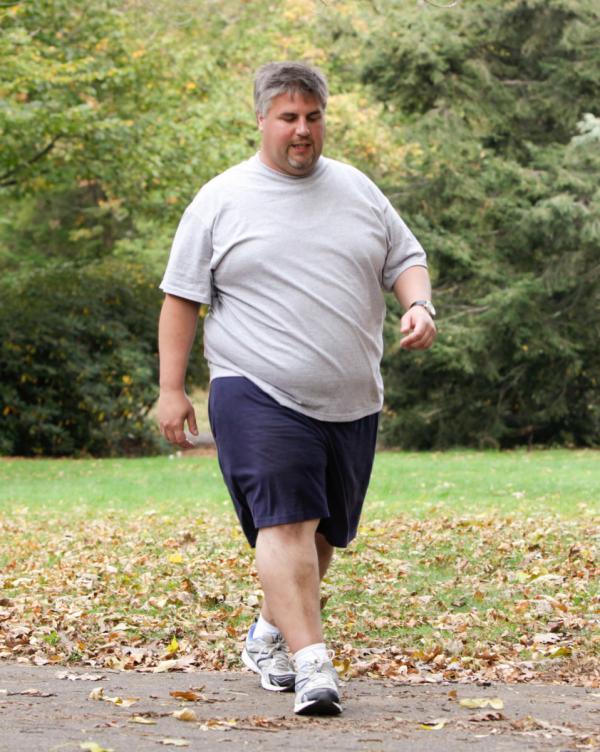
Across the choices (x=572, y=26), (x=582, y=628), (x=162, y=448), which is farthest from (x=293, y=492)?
(x=572, y=26)

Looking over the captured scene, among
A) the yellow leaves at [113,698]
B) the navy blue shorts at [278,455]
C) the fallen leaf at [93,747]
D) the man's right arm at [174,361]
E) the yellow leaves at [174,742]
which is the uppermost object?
the man's right arm at [174,361]

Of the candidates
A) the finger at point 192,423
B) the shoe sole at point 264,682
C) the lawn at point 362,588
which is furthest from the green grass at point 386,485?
the finger at point 192,423

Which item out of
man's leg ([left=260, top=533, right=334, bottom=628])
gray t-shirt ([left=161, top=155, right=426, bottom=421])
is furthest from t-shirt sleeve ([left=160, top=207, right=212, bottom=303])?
man's leg ([left=260, top=533, right=334, bottom=628])

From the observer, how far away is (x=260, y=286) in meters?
4.72

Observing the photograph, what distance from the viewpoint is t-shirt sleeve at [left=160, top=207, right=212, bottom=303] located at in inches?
188

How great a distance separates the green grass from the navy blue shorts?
6676mm

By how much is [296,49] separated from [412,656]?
26.1m

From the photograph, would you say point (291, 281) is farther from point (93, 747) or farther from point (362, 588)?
point (362, 588)

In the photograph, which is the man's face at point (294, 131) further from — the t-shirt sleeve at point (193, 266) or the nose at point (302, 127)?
the t-shirt sleeve at point (193, 266)

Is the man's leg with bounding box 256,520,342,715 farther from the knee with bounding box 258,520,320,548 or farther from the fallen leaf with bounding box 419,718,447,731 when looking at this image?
the fallen leaf with bounding box 419,718,447,731

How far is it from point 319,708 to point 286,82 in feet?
7.17

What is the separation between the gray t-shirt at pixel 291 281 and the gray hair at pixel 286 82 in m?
0.24

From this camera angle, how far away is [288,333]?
468cm

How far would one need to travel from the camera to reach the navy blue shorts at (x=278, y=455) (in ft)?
15.1
